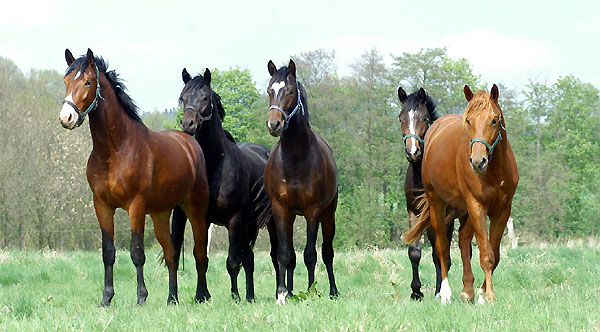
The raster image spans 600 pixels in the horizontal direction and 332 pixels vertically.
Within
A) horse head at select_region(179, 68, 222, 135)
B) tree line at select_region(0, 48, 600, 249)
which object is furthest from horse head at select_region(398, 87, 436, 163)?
tree line at select_region(0, 48, 600, 249)

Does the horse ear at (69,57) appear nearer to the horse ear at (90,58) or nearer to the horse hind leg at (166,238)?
the horse ear at (90,58)

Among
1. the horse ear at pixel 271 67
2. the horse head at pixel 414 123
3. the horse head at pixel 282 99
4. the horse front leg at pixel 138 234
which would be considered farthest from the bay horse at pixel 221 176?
the horse head at pixel 414 123

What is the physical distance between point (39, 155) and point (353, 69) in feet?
68.1

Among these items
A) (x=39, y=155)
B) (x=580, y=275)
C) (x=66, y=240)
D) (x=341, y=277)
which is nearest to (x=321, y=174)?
(x=341, y=277)

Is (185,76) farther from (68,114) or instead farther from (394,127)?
(394,127)

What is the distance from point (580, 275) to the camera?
999 centimetres

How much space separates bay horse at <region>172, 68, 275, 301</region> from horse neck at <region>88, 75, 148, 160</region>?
3.39 feet

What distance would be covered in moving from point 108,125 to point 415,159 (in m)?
3.84

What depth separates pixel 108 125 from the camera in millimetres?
7211

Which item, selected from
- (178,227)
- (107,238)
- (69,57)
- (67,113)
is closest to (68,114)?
(67,113)

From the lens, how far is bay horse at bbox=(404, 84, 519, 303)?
20.3 ft

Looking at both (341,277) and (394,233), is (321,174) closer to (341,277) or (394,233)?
(341,277)

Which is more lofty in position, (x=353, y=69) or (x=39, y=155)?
(x=353, y=69)

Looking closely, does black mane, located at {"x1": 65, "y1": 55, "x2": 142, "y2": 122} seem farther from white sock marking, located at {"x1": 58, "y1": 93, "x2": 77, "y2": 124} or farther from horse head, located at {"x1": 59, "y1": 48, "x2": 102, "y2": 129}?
white sock marking, located at {"x1": 58, "y1": 93, "x2": 77, "y2": 124}
